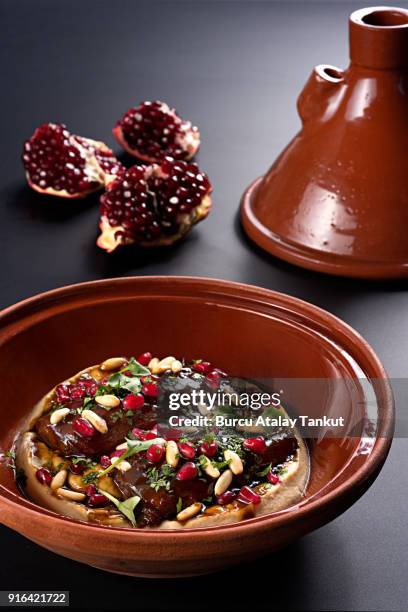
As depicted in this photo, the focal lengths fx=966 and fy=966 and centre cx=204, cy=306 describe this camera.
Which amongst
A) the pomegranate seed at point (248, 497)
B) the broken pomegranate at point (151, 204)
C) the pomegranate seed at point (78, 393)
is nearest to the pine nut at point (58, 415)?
the pomegranate seed at point (78, 393)

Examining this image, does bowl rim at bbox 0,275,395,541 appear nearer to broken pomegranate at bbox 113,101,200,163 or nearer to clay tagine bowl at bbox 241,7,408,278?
clay tagine bowl at bbox 241,7,408,278

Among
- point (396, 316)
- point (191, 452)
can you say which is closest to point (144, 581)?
point (191, 452)

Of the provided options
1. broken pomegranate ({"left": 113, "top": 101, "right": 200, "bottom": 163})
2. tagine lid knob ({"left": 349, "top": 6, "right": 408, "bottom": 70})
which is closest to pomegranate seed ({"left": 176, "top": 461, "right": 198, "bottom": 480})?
tagine lid knob ({"left": 349, "top": 6, "right": 408, "bottom": 70})

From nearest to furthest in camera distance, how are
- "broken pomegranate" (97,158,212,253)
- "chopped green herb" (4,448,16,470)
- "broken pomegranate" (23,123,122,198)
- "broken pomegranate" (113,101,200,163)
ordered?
"chopped green herb" (4,448,16,470) < "broken pomegranate" (97,158,212,253) < "broken pomegranate" (23,123,122,198) < "broken pomegranate" (113,101,200,163)

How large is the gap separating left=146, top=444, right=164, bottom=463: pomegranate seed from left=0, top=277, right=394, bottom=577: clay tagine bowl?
0.12 meters

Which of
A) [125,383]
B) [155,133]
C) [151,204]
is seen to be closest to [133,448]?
[125,383]

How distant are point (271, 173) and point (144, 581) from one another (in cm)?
95

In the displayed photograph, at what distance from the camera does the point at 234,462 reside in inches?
41.6

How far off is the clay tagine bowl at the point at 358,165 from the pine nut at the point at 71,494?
2.49 ft

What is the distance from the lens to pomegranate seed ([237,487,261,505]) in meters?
1.04

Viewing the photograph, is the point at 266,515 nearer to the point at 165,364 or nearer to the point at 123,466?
the point at 123,466

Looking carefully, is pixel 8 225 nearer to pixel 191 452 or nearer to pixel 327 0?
pixel 191 452

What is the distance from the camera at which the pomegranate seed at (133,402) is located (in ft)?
3.65

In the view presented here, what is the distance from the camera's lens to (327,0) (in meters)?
3.04
